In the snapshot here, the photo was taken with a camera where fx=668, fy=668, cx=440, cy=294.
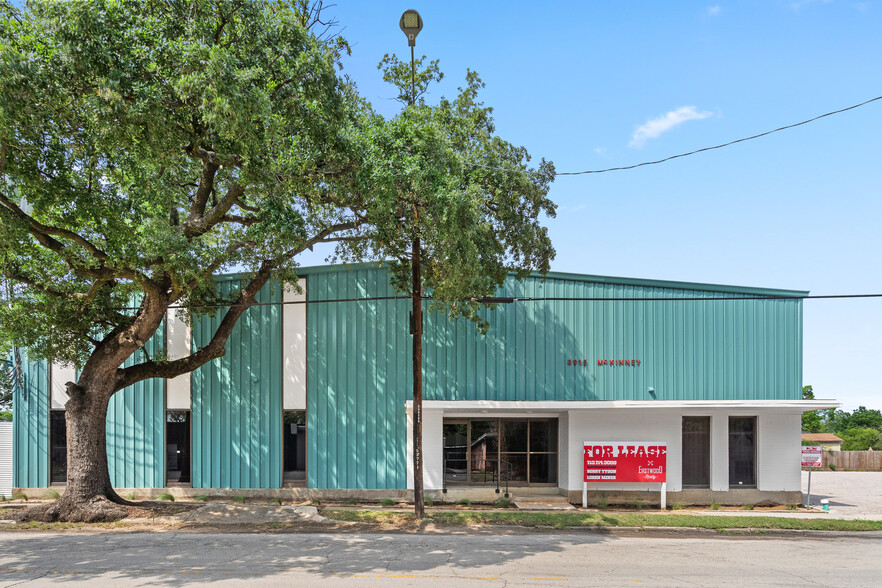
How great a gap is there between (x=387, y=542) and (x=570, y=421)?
7.48 metres

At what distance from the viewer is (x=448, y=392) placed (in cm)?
1966

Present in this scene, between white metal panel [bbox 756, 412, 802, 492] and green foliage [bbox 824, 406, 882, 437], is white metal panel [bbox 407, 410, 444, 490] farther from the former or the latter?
green foliage [bbox 824, 406, 882, 437]

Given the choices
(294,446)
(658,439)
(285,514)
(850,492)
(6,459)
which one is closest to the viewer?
(285,514)

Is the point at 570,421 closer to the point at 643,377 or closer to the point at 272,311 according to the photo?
the point at 643,377

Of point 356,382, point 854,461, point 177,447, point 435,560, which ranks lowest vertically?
point 854,461

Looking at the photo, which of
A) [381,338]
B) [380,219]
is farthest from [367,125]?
[381,338]

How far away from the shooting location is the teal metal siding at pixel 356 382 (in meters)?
19.4

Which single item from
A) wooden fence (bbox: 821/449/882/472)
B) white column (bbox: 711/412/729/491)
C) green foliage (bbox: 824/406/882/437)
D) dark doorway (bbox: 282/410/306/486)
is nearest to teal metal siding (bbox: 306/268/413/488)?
dark doorway (bbox: 282/410/306/486)

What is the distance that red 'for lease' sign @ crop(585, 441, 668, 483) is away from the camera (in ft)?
62.1

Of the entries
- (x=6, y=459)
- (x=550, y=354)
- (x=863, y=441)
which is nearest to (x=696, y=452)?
(x=550, y=354)

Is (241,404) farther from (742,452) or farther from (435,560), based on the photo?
(742,452)

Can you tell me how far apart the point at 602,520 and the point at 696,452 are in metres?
5.08

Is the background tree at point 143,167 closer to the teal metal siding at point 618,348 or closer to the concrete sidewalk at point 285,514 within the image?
the concrete sidewalk at point 285,514

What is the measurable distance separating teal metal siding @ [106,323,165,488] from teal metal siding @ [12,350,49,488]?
201 cm
